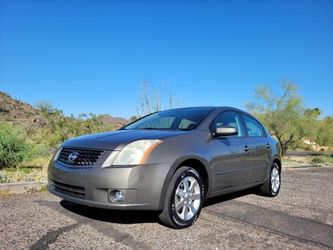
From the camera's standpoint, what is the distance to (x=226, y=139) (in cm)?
553

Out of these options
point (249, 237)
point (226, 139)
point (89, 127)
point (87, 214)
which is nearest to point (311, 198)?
point (226, 139)

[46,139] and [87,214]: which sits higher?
[46,139]

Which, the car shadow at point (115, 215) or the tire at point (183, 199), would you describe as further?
the car shadow at point (115, 215)

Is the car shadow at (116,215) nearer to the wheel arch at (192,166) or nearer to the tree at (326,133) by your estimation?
the wheel arch at (192,166)

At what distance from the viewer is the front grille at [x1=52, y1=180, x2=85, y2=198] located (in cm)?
436

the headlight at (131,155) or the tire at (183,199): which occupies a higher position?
the headlight at (131,155)

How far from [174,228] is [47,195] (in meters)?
2.82

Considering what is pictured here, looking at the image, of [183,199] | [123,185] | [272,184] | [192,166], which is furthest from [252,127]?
[123,185]

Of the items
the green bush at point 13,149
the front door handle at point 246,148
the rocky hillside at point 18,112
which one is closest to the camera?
the front door handle at point 246,148

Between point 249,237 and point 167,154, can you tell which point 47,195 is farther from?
point 249,237

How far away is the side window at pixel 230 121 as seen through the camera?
565 cm

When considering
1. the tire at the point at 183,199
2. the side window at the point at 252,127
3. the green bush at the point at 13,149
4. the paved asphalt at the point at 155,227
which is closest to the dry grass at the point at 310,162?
the side window at the point at 252,127

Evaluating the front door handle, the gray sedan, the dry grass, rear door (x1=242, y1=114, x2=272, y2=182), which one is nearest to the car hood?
the gray sedan

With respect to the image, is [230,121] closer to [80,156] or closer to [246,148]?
[246,148]
